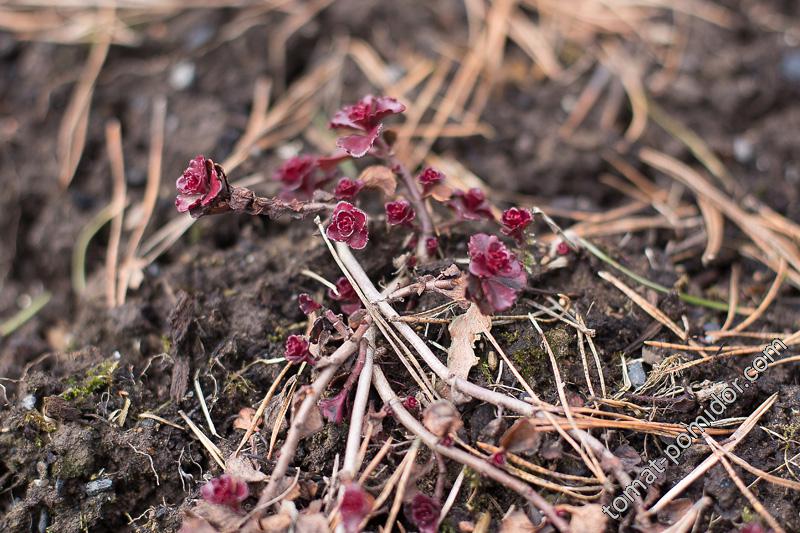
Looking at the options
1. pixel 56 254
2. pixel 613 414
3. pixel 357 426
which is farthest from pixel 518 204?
pixel 56 254

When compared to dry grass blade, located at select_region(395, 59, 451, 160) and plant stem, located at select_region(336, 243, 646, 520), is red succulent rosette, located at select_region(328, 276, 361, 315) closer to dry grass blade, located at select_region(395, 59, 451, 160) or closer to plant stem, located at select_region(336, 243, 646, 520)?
plant stem, located at select_region(336, 243, 646, 520)

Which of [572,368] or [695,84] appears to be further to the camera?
[695,84]

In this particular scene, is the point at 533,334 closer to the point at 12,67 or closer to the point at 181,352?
the point at 181,352

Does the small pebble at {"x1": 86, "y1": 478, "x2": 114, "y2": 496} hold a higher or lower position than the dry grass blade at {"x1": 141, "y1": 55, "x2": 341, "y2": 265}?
lower

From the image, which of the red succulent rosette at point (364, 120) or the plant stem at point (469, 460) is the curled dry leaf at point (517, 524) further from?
the red succulent rosette at point (364, 120)

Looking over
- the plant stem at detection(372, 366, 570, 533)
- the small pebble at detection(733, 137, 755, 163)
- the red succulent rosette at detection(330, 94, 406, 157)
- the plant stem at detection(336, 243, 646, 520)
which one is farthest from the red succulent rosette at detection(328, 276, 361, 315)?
the small pebble at detection(733, 137, 755, 163)
